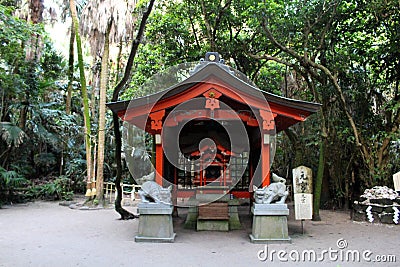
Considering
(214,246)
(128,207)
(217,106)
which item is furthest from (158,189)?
(128,207)

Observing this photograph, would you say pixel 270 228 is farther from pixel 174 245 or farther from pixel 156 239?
pixel 156 239

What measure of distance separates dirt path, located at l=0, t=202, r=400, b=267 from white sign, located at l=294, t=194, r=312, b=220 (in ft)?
1.18

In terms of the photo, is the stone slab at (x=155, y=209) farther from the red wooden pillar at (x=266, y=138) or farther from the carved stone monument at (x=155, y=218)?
the red wooden pillar at (x=266, y=138)

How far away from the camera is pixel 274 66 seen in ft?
41.8

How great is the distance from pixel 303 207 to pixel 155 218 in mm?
2955

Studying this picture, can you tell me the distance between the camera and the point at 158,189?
6586mm

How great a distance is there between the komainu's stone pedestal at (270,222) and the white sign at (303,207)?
85cm

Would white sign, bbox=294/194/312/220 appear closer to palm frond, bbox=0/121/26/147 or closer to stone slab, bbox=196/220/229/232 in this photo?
stone slab, bbox=196/220/229/232

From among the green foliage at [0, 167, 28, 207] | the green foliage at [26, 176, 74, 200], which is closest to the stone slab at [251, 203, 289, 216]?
the green foliage at [0, 167, 28, 207]

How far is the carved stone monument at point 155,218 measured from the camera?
253 inches

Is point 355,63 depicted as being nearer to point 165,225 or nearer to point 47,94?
point 165,225

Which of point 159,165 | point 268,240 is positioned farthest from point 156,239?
point 268,240

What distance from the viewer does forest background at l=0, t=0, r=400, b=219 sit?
31.1 feet

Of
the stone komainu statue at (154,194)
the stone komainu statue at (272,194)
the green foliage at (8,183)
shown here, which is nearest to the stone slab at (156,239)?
the stone komainu statue at (154,194)
